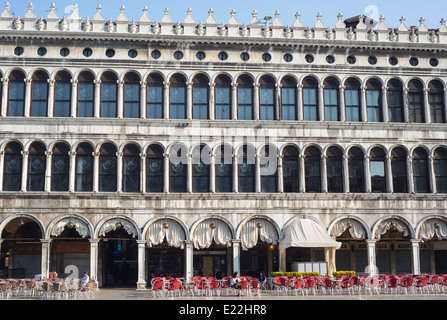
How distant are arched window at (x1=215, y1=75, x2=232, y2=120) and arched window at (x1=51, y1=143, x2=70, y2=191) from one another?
845 cm

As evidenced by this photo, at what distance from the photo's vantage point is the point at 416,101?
33719mm

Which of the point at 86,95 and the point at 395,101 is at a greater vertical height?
the point at 86,95

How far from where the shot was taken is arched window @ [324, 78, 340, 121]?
1307 inches

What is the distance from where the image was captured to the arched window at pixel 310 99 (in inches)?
1302

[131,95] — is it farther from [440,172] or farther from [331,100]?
[440,172]

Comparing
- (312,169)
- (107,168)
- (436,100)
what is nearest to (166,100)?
(107,168)

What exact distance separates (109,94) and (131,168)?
14.0 ft

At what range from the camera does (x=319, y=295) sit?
25.6 meters

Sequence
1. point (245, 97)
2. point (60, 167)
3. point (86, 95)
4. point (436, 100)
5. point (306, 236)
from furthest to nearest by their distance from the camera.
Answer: point (436, 100) < point (245, 97) < point (86, 95) < point (60, 167) < point (306, 236)

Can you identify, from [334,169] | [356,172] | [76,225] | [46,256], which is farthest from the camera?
[356,172]

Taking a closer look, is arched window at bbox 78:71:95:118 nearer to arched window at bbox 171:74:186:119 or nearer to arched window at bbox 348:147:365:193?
arched window at bbox 171:74:186:119

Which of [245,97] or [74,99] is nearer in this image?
[74,99]

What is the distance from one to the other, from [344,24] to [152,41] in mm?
11005

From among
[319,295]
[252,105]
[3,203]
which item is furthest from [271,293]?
[3,203]
